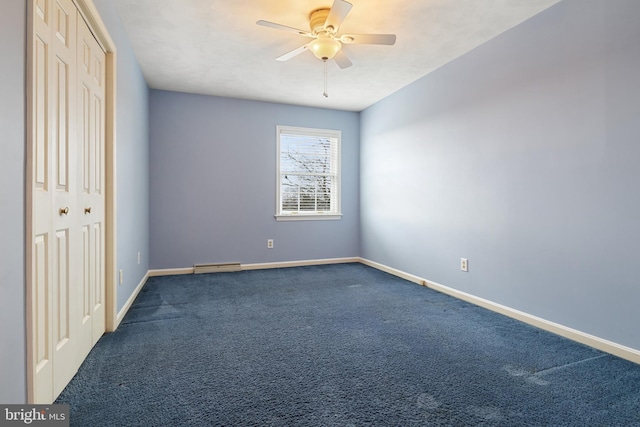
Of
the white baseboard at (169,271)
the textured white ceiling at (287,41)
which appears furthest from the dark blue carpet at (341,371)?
the textured white ceiling at (287,41)

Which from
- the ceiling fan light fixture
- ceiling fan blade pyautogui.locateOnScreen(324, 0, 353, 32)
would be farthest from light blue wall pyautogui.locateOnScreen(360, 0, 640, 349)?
ceiling fan blade pyautogui.locateOnScreen(324, 0, 353, 32)

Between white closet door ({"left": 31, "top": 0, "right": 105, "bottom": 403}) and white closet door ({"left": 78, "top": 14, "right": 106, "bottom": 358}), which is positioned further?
white closet door ({"left": 78, "top": 14, "right": 106, "bottom": 358})

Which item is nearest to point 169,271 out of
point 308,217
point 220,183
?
point 220,183

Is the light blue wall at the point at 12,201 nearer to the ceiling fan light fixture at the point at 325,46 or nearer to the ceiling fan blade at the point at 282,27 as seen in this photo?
the ceiling fan blade at the point at 282,27

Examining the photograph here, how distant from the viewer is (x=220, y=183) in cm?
470

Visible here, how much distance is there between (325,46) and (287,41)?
0.53 metres

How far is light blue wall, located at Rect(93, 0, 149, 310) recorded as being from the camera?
2.64 meters

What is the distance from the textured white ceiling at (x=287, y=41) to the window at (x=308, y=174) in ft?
2.68

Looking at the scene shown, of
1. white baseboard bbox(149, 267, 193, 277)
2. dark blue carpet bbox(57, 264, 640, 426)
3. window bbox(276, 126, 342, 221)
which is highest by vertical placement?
window bbox(276, 126, 342, 221)

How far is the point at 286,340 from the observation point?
238 cm

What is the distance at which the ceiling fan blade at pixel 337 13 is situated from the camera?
83.9 inches

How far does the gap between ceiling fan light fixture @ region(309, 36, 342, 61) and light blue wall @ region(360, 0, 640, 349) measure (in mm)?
1458

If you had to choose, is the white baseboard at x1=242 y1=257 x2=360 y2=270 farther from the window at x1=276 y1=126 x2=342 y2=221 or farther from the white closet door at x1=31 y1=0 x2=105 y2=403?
the white closet door at x1=31 y1=0 x2=105 y2=403

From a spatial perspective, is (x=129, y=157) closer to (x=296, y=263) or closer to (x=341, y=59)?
(x=341, y=59)
